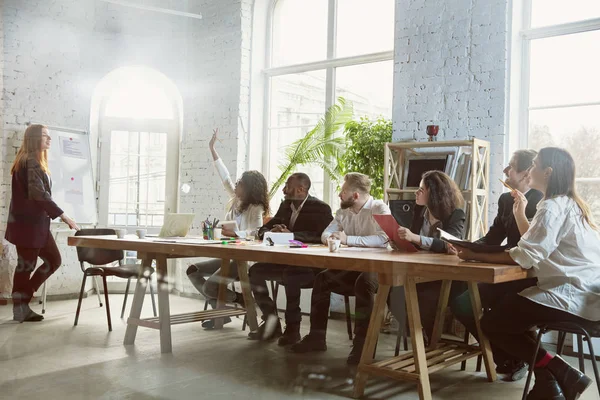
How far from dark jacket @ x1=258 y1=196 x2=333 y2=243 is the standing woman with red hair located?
0.88m

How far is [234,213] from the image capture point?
8.21 feet

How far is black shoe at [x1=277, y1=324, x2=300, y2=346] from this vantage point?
1.43m

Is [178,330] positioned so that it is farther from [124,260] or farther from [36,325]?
[36,325]

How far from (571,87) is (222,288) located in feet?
5.93

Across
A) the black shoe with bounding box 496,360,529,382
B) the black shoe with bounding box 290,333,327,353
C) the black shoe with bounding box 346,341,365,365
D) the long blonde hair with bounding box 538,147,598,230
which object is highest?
the long blonde hair with bounding box 538,147,598,230

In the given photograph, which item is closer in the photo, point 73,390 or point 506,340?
point 73,390

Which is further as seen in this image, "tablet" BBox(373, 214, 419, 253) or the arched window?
"tablet" BBox(373, 214, 419, 253)

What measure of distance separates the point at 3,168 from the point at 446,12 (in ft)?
9.03

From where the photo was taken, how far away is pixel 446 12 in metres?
3.31

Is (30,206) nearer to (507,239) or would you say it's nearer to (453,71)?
(507,239)

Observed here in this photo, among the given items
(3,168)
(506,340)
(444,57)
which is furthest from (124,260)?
(444,57)

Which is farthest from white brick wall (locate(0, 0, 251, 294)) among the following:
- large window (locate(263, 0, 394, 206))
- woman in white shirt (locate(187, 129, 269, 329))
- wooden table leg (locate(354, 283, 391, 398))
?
large window (locate(263, 0, 394, 206))

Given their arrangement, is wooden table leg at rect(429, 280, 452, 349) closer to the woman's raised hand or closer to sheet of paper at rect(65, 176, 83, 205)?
the woman's raised hand

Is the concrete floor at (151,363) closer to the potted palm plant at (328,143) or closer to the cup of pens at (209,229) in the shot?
the cup of pens at (209,229)
